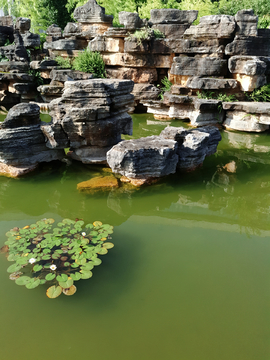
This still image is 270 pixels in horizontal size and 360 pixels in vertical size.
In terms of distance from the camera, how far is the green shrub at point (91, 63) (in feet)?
33.9

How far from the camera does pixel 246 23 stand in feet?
27.5

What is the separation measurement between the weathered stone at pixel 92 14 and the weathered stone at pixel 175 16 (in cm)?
220

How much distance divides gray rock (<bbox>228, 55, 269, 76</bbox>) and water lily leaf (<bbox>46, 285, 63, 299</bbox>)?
7829mm

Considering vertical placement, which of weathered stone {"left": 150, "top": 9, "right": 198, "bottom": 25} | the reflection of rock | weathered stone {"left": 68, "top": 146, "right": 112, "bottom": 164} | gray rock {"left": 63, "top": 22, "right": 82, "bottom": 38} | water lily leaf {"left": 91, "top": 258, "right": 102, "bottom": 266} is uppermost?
weathered stone {"left": 150, "top": 9, "right": 198, "bottom": 25}

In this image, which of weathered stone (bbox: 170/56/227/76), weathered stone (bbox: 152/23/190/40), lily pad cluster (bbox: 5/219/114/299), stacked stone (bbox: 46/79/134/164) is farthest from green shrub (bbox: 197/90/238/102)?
lily pad cluster (bbox: 5/219/114/299)

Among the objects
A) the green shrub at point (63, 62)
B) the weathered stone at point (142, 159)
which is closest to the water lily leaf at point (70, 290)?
the weathered stone at point (142, 159)

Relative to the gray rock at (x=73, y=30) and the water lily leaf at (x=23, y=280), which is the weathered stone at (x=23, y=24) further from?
the water lily leaf at (x=23, y=280)

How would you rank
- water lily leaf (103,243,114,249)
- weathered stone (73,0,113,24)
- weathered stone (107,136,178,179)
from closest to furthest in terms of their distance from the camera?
water lily leaf (103,243,114,249) < weathered stone (107,136,178,179) < weathered stone (73,0,113,24)

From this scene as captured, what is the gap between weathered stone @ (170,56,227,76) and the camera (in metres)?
8.66

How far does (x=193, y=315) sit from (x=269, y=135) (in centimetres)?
672

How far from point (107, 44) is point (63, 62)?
2155 mm

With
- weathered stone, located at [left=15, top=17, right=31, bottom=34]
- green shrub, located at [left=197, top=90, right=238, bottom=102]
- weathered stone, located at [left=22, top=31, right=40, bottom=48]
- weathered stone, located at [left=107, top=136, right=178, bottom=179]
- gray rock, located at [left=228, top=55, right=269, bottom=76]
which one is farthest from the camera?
weathered stone, located at [left=15, top=17, right=31, bottom=34]

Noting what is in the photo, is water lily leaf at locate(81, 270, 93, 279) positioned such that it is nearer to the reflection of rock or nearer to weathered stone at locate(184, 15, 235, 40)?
the reflection of rock

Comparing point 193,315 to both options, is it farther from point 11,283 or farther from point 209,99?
point 209,99
